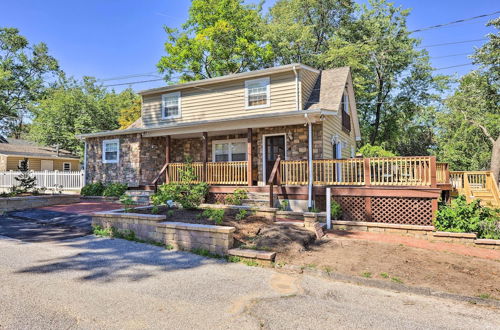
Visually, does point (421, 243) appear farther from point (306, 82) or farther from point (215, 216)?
point (306, 82)

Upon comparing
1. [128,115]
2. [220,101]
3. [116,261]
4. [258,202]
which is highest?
[128,115]

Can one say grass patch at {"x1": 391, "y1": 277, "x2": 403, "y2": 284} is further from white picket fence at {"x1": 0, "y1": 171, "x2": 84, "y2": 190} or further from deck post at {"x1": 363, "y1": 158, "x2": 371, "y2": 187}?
white picket fence at {"x1": 0, "y1": 171, "x2": 84, "y2": 190}

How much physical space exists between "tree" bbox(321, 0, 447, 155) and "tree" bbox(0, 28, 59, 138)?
35.3 metres

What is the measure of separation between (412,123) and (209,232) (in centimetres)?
2913

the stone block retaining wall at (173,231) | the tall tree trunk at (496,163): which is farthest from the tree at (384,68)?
the stone block retaining wall at (173,231)

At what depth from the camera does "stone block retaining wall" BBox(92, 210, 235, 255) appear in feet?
18.1

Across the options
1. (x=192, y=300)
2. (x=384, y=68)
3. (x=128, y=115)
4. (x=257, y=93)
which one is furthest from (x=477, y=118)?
(x=128, y=115)

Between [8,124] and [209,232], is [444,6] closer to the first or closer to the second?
[209,232]

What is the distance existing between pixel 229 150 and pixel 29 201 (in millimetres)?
7956

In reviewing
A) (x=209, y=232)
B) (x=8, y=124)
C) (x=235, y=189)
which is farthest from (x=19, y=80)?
(x=209, y=232)

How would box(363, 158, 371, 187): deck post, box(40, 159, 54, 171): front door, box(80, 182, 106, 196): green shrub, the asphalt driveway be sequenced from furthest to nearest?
→ 1. box(40, 159, 54, 171): front door
2. box(80, 182, 106, 196): green shrub
3. box(363, 158, 371, 187): deck post
4. the asphalt driveway

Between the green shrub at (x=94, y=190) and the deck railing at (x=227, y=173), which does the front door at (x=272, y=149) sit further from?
the green shrub at (x=94, y=190)

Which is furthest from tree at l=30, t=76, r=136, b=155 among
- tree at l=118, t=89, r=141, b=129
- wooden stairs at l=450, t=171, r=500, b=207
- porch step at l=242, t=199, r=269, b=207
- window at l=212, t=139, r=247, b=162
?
wooden stairs at l=450, t=171, r=500, b=207

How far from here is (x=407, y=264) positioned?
4.96 meters
